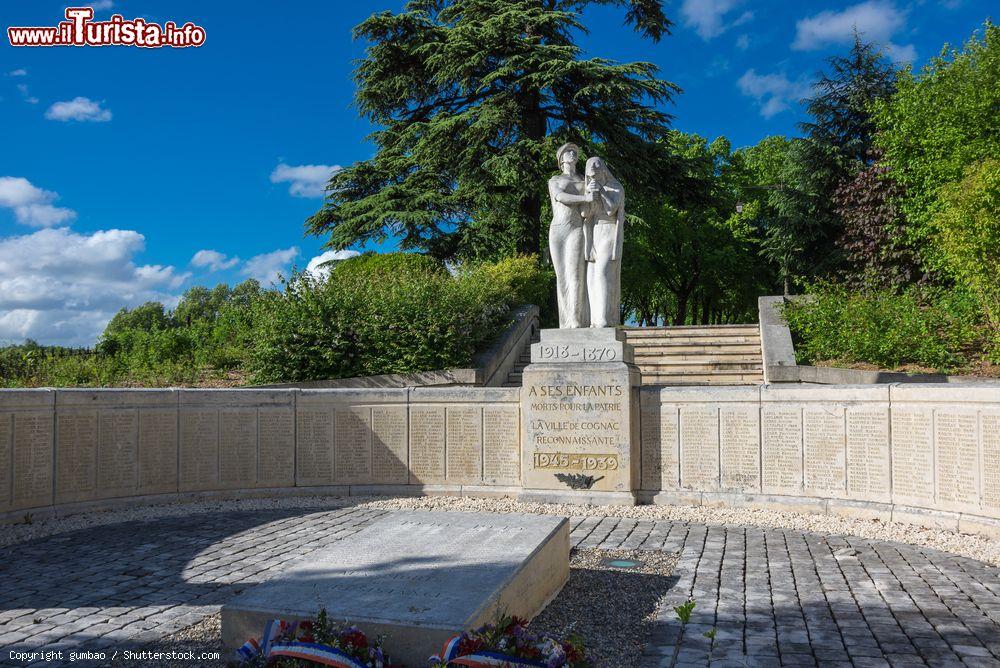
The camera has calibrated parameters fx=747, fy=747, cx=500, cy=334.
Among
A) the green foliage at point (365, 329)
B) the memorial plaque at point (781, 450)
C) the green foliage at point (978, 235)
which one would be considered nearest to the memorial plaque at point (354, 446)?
the green foliage at point (365, 329)

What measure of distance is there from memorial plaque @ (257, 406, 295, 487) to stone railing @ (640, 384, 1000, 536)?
4444 millimetres

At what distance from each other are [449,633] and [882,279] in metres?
20.0

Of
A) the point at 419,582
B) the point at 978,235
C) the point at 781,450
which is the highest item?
the point at 978,235

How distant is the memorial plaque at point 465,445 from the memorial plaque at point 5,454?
15.7 feet

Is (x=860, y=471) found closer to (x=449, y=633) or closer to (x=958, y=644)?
(x=958, y=644)

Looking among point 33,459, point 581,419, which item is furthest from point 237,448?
point 581,419

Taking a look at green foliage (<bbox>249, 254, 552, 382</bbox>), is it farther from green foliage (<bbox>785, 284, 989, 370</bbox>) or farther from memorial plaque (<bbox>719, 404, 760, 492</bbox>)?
green foliage (<bbox>785, 284, 989, 370</bbox>)

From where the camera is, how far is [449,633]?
355cm

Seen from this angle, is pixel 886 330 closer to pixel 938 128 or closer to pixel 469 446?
pixel 469 446

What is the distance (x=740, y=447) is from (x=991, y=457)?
238 cm

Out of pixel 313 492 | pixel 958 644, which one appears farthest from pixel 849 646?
pixel 313 492

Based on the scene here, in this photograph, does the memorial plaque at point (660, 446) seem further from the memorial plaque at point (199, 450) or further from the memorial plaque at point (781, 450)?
the memorial plaque at point (199, 450)

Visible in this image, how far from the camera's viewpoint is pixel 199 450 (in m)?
9.32

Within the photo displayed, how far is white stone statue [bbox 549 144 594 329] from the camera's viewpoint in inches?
364
